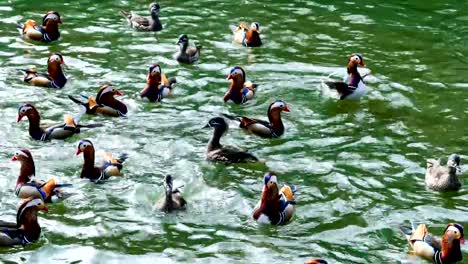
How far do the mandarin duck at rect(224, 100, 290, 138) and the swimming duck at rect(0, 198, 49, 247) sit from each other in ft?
16.3

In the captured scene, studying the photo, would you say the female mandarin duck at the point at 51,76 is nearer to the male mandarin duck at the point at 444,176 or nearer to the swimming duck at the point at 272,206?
the swimming duck at the point at 272,206

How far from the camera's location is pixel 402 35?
75.5 feet

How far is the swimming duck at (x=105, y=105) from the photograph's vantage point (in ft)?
58.8

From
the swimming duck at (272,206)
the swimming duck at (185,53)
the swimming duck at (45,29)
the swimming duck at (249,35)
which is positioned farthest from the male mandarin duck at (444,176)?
the swimming duck at (45,29)

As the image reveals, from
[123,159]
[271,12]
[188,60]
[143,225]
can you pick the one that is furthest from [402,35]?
[143,225]

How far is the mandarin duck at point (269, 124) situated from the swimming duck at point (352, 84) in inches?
78.1

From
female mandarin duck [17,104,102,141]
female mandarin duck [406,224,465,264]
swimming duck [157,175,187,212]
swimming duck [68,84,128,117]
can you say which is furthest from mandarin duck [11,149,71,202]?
female mandarin duck [406,224,465,264]

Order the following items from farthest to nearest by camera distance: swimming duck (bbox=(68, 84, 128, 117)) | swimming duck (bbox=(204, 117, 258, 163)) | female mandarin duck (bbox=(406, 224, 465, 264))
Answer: swimming duck (bbox=(68, 84, 128, 117)), swimming duck (bbox=(204, 117, 258, 163)), female mandarin duck (bbox=(406, 224, 465, 264))

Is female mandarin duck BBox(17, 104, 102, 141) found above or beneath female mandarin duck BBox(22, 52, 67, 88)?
beneath

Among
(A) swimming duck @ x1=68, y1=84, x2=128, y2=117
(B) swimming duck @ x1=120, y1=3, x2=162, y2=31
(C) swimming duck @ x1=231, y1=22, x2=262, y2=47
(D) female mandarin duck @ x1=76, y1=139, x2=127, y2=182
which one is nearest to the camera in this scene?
(D) female mandarin duck @ x1=76, y1=139, x2=127, y2=182

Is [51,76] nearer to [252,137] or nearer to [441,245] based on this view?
[252,137]

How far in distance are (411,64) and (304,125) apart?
4.20 m

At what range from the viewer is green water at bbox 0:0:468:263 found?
44.4 feet

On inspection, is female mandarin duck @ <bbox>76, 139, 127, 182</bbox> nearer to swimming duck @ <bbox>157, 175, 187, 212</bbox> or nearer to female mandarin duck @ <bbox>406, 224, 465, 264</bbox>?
swimming duck @ <bbox>157, 175, 187, 212</bbox>
